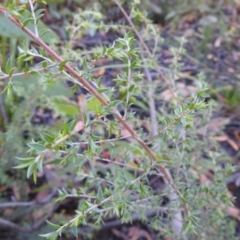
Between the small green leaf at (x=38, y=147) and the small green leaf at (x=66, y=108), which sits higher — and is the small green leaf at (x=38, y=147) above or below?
above

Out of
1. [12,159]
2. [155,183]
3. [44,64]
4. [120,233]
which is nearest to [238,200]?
[155,183]

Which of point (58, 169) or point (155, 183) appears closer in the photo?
point (58, 169)

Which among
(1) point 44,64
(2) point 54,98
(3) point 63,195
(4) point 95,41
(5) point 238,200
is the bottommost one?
(4) point 95,41

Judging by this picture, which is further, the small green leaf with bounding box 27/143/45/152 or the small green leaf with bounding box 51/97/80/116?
the small green leaf with bounding box 51/97/80/116

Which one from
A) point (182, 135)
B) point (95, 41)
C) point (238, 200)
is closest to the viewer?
point (182, 135)

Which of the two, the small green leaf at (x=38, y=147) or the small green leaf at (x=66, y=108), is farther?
the small green leaf at (x=66, y=108)

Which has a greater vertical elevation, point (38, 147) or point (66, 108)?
point (38, 147)

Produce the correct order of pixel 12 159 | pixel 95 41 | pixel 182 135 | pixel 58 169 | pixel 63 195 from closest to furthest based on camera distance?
pixel 63 195 → pixel 182 135 → pixel 12 159 → pixel 58 169 → pixel 95 41

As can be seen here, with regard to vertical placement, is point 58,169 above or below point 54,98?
below

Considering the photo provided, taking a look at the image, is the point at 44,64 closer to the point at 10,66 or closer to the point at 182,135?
the point at 10,66

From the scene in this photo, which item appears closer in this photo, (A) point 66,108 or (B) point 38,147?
(B) point 38,147

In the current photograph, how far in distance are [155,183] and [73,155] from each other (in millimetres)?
1014

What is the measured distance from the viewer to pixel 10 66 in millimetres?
632

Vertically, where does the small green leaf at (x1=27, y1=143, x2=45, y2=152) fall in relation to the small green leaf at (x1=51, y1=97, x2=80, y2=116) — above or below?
above
